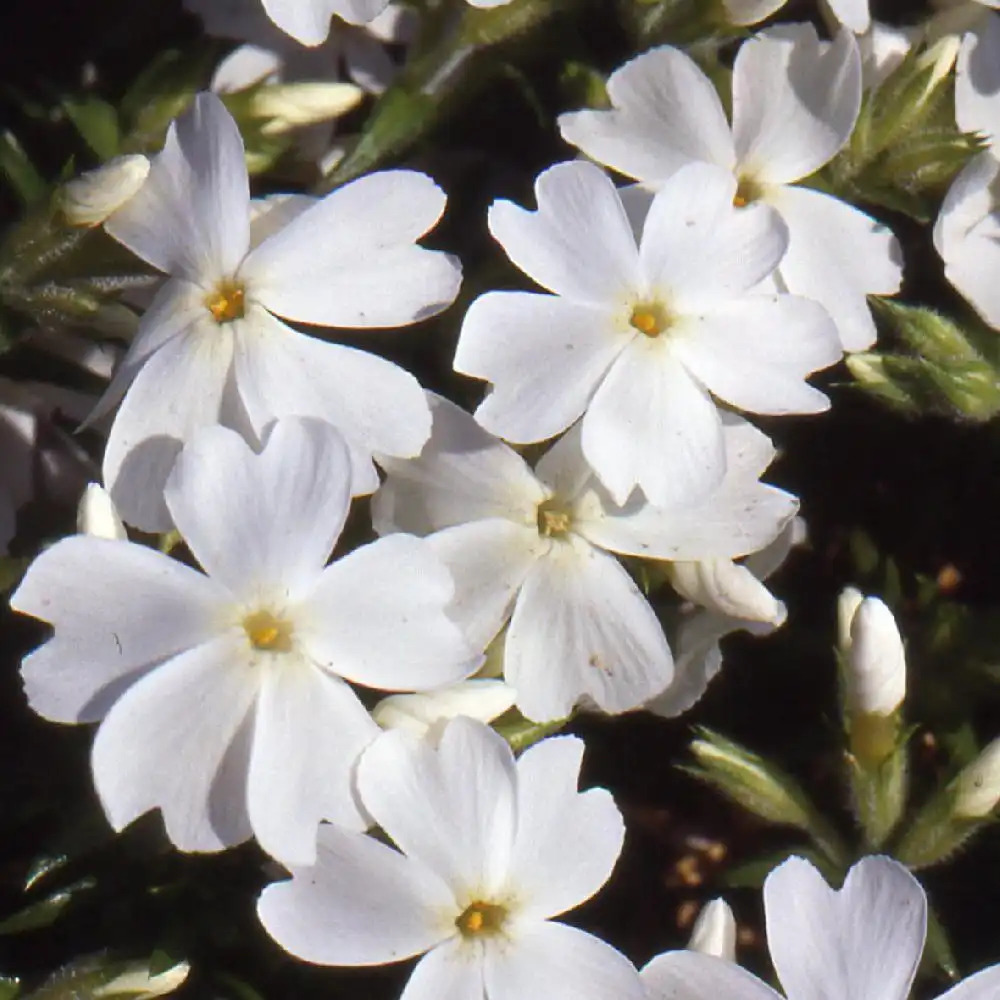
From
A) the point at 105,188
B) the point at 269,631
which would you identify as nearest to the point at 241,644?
the point at 269,631

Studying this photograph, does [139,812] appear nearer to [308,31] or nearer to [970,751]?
[308,31]

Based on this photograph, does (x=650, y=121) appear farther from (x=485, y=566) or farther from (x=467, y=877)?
(x=467, y=877)

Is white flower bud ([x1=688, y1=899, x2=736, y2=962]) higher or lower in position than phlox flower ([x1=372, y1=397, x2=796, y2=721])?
lower

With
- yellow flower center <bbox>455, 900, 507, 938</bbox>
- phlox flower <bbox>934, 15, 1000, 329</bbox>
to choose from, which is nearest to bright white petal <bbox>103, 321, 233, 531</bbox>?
A: yellow flower center <bbox>455, 900, 507, 938</bbox>

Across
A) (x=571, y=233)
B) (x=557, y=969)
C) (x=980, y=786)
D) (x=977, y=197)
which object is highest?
(x=571, y=233)

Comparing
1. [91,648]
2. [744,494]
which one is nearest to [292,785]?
[91,648]

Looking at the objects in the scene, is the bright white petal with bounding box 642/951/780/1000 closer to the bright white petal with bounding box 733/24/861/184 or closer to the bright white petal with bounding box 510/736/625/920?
the bright white petal with bounding box 510/736/625/920
